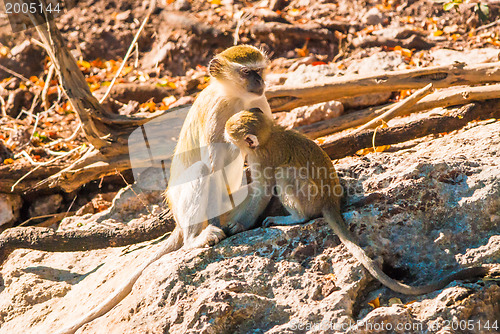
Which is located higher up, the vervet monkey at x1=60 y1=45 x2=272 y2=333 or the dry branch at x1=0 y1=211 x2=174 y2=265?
the vervet monkey at x1=60 y1=45 x2=272 y2=333

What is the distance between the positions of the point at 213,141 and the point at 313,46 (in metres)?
5.44

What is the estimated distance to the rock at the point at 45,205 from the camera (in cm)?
765

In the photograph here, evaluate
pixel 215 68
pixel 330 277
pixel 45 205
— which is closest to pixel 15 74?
pixel 45 205

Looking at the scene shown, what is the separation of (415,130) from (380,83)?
996 millimetres

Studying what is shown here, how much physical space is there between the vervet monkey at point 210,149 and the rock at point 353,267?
49cm

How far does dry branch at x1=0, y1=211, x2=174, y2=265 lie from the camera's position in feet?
18.4

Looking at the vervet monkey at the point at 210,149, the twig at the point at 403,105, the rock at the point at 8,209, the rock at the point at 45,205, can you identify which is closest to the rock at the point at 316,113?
the twig at the point at 403,105

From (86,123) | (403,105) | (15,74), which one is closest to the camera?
(403,105)

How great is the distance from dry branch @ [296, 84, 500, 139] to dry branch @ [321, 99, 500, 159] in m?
0.14

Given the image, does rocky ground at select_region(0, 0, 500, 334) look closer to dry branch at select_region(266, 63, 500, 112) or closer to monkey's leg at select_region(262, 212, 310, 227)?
monkey's leg at select_region(262, 212, 310, 227)

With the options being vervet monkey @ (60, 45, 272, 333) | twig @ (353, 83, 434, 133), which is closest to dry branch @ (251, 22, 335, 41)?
twig @ (353, 83, 434, 133)

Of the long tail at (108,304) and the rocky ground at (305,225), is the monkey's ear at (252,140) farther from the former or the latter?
the long tail at (108,304)

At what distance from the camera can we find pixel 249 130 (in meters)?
4.47

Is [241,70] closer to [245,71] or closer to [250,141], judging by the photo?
[245,71]
